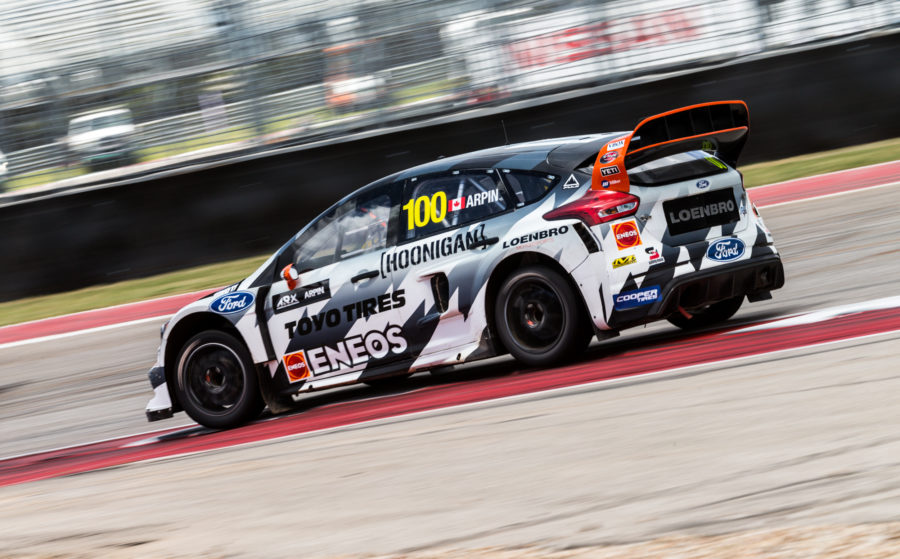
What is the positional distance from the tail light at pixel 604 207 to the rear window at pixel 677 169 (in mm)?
136

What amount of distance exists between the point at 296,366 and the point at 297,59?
9.55 metres

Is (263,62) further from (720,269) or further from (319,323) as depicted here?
(720,269)

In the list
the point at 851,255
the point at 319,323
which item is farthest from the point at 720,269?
the point at 851,255

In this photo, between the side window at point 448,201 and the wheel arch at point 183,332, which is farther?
the wheel arch at point 183,332

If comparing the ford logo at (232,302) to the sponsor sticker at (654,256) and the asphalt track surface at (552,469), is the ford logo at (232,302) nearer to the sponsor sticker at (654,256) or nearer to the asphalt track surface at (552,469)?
the asphalt track surface at (552,469)

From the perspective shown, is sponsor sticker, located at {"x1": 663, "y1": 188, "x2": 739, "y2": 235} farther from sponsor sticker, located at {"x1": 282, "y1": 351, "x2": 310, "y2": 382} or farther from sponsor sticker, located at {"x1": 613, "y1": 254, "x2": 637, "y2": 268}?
sponsor sticker, located at {"x1": 282, "y1": 351, "x2": 310, "y2": 382}

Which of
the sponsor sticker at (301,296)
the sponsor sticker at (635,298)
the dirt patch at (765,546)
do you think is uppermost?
the sponsor sticker at (301,296)

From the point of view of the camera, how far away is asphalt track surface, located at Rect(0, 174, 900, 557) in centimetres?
432

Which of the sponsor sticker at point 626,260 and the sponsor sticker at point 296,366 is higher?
the sponsor sticker at point 626,260

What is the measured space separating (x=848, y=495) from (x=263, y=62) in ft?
45.8

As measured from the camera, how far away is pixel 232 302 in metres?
8.24

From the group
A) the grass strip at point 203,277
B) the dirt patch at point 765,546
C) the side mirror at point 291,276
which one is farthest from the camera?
the grass strip at point 203,277

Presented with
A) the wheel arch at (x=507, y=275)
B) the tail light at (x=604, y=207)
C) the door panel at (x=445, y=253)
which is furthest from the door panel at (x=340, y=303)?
the tail light at (x=604, y=207)

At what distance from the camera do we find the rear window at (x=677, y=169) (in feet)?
23.4
